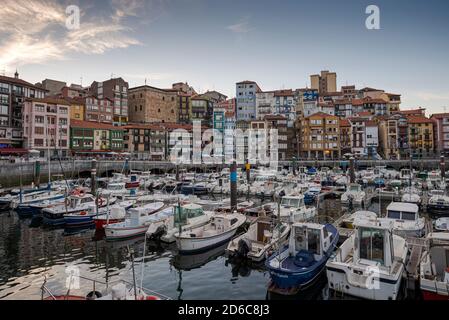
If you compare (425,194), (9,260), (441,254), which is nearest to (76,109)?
(9,260)

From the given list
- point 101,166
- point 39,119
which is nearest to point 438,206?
point 101,166

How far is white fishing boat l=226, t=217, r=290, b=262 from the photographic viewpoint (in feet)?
63.3

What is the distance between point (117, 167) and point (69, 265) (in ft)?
180

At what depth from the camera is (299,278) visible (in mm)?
14641

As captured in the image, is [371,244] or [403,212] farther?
[403,212]

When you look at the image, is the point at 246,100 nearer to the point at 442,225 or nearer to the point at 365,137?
the point at 365,137

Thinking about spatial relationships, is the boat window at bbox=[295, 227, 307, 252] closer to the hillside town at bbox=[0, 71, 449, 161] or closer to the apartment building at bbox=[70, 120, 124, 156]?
the hillside town at bbox=[0, 71, 449, 161]

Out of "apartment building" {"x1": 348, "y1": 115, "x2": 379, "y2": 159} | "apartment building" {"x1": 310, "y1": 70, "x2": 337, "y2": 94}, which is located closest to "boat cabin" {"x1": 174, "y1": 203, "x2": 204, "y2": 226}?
"apartment building" {"x1": 348, "y1": 115, "x2": 379, "y2": 159}

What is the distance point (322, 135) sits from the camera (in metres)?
97.8

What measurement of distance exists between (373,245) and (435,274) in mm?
2669

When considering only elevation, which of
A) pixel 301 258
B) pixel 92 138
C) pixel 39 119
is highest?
pixel 39 119

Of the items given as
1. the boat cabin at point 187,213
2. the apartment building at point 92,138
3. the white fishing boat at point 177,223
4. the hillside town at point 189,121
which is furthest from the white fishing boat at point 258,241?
the apartment building at point 92,138

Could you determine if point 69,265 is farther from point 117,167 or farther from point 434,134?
point 434,134

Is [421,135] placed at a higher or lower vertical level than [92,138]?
higher
